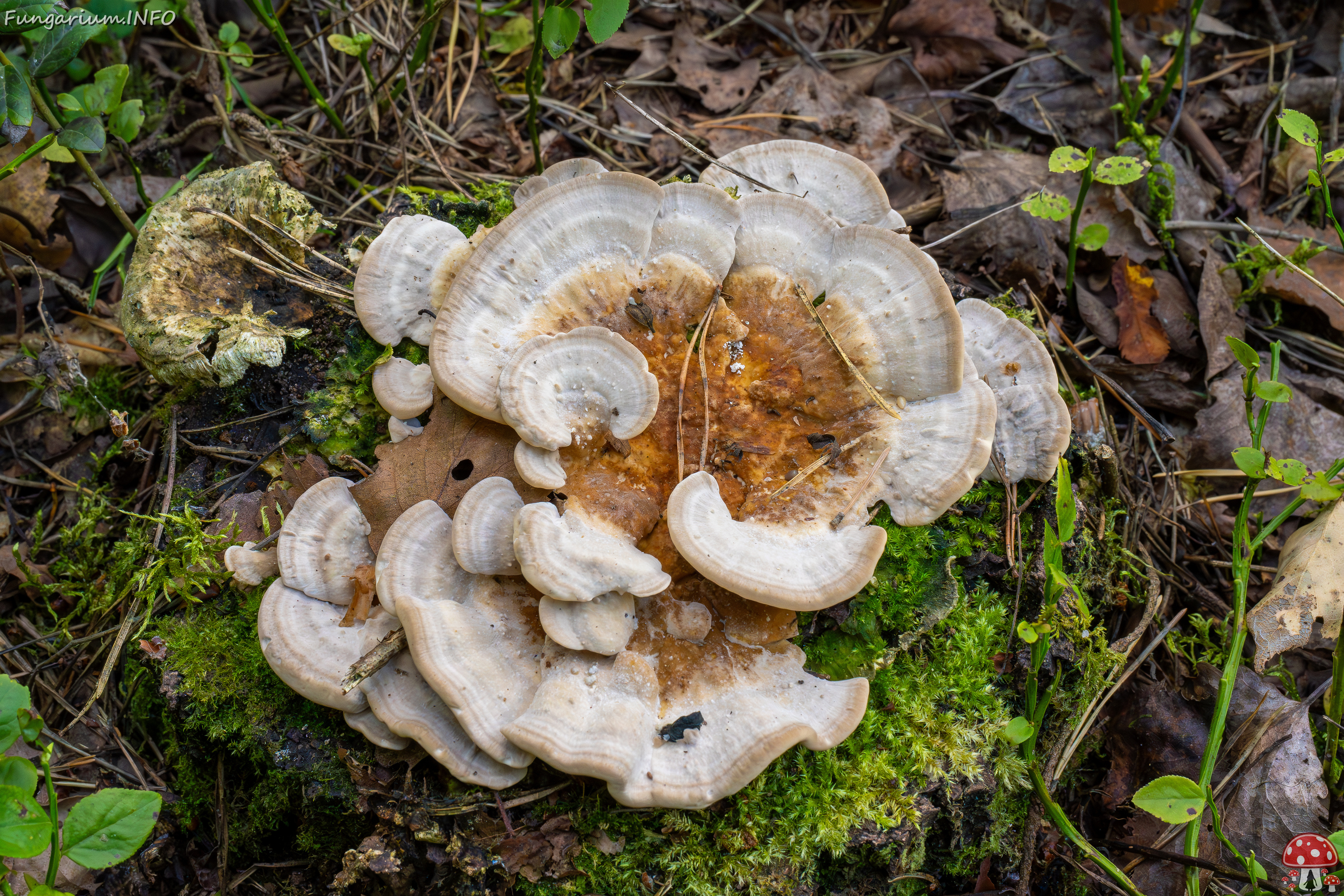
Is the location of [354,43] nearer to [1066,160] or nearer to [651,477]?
[651,477]

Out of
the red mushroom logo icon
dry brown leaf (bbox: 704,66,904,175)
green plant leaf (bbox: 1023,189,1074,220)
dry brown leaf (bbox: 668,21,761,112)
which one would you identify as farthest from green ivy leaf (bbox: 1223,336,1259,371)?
dry brown leaf (bbox: 668,21,761,112)

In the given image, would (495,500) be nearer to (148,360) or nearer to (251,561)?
(251,561)

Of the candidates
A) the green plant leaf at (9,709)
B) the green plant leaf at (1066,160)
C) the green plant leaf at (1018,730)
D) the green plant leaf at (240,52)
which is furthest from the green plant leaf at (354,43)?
the green plant leaf at (1018,730)

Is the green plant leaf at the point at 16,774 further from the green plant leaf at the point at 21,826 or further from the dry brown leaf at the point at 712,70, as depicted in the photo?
the dry brown leaf at the point at 712,70

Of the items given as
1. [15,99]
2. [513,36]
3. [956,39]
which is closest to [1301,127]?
[956,39]

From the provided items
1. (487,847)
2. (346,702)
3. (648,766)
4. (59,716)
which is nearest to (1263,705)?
(648,766)

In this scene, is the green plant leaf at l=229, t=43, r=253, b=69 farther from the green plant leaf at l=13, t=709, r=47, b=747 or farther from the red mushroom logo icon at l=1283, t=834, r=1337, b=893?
the red mushroom logo icon at l=1283, t=834, r=1337, b=893
